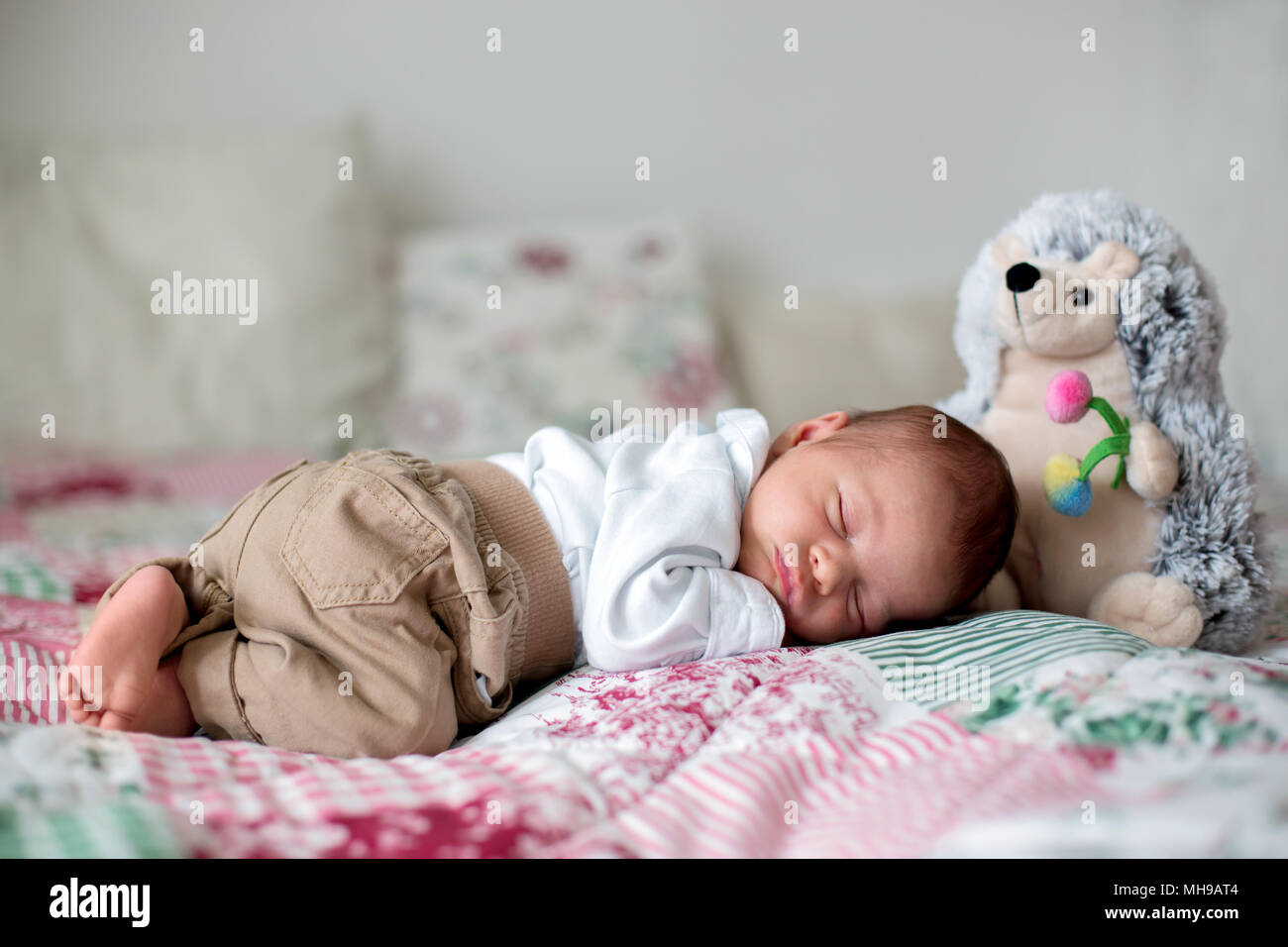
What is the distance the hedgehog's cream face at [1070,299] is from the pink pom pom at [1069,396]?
0.05m

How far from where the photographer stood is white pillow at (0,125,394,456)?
1.87m

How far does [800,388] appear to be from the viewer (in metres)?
2.05

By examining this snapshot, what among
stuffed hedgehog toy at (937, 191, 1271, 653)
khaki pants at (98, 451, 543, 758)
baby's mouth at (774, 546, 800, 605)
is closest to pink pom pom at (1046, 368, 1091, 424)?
stuffed hedgehog toy at (937, 191, 1271, 653)

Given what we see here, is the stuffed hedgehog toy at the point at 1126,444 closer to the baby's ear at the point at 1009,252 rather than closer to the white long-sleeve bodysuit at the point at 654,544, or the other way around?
the baby's ear at the point at 1009,252

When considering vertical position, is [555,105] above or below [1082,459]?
above

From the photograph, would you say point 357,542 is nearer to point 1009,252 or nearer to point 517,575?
point 517,575

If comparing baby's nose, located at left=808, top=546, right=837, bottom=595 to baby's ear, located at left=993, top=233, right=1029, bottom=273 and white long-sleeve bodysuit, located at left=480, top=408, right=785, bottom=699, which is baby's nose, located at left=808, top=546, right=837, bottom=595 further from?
baby's ear, located at left=993, top=233, right=1029, bottom=273

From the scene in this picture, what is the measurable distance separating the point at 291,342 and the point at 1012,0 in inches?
70.5

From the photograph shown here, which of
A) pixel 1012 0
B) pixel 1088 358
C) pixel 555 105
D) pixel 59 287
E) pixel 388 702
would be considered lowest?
pixel 388 702

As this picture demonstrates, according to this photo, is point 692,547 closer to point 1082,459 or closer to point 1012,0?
point 1082,459

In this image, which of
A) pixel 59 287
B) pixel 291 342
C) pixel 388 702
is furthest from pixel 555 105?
pixel 388 702

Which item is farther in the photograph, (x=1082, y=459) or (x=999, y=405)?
(x=999, y=405)

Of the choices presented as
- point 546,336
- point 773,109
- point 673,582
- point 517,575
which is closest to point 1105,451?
point 673,582

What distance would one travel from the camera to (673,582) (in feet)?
3.19
